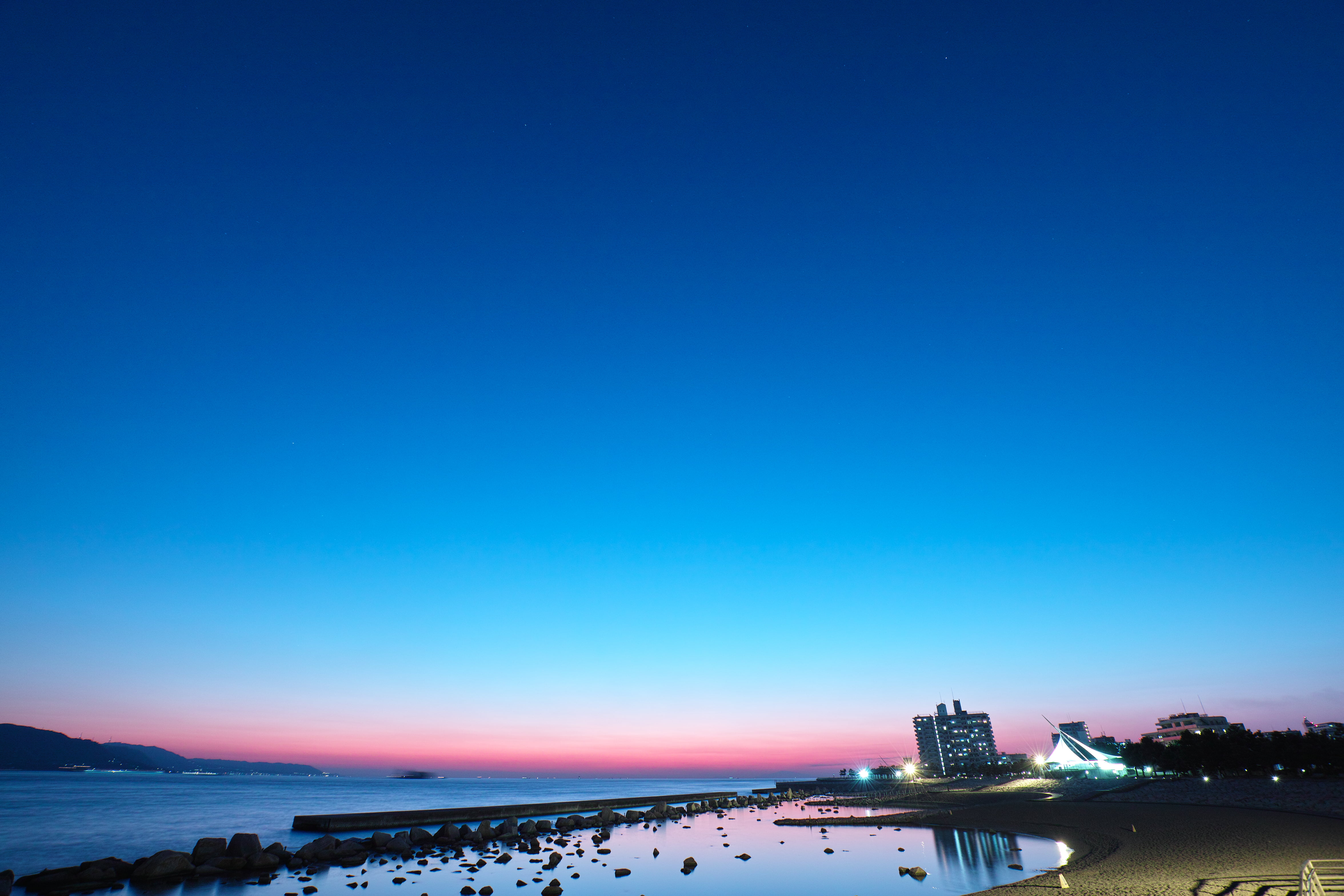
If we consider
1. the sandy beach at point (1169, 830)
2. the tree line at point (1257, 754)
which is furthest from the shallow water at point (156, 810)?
the tree line at point (1257, 754)

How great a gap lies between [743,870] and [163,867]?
31.9 m

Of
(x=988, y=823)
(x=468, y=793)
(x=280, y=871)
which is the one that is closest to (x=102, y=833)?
Answer: (x=280, y=871)

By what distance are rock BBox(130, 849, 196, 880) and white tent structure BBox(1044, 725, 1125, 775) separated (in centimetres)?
14362

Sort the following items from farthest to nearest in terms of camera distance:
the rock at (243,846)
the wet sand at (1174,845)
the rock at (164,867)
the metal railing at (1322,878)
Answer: the rock at (243,846)
the rock at (164,867)
the wet sand at (1174,845)
the metal railing at (1322,878)

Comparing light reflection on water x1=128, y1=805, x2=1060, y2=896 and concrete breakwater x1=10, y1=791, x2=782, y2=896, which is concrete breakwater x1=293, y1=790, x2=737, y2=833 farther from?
light reflection on water x1=128, y1=805, x2=1060, y2=896

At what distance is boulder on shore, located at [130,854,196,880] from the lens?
1307 inches

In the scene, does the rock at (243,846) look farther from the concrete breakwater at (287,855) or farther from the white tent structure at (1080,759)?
the white tent structure at (1080,759)

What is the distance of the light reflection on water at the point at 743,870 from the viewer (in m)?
31.5

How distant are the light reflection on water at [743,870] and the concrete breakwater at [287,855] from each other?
5.23 feet

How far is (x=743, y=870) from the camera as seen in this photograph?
38531 mm

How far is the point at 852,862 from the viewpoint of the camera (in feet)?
127

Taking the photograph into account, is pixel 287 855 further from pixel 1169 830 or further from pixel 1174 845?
pixel 1169 830

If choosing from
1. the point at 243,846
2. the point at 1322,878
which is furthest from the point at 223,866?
the point at 1322,878

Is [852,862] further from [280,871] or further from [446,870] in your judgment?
[280,871]
